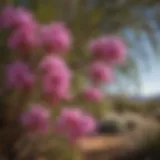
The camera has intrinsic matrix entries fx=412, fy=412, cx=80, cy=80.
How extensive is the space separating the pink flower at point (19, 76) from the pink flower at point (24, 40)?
3 centimetres

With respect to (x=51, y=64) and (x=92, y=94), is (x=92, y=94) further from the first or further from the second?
(x=51, y=64)

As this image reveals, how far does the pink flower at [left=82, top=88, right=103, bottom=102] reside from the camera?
87 cm

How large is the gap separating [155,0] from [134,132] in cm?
31

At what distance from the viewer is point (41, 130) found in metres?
0.84

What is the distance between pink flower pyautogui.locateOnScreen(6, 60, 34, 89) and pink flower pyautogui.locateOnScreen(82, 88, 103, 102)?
0.12 metres

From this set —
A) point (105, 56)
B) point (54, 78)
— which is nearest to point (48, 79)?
point (54, 78)

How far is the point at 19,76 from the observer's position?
0.83 meters

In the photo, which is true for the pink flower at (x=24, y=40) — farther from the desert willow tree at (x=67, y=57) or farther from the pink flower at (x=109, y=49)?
the pink flower at (x=109, y=49)

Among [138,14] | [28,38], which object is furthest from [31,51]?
[138,14]

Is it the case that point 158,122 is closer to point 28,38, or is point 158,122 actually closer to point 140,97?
point 140,97

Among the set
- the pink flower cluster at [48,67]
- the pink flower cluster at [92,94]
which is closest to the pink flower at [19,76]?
the pink flower cluster at [48,67]

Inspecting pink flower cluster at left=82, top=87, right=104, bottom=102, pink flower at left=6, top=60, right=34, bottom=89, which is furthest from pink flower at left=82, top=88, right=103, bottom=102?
pink flower at left=6, top=60, right=34, bottom=89

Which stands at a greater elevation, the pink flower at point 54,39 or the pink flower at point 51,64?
the pink flower at point 54,39

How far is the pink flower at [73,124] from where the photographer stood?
827 millimetres
